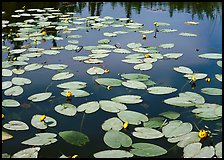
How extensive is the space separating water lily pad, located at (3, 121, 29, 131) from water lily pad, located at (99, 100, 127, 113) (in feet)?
1.49

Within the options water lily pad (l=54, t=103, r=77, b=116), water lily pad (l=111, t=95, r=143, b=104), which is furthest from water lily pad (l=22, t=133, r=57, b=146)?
water lily pad (l=111, t=95, r=143, b=104)

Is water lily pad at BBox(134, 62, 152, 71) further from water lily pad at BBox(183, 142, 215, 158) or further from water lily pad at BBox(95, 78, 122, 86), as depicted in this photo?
water lily pad at BBox(183, 142, 215, 158)

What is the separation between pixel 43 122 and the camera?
160 cm

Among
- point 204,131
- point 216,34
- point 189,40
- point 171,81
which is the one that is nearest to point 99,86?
point 171,81

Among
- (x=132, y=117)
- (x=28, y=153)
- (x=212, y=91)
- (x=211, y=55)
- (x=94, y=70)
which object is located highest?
(x=211, y=55)

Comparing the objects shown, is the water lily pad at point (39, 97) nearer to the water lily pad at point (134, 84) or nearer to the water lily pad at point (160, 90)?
the water lily pad at point (134, 84)

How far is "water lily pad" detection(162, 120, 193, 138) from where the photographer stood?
1470 mm

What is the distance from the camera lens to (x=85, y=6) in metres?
5.24

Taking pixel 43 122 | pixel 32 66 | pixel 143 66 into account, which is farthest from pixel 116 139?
pixel 32 66

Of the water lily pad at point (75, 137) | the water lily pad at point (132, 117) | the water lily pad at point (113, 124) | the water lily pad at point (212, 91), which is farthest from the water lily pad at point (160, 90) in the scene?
the water lily pad at point (75, 137)

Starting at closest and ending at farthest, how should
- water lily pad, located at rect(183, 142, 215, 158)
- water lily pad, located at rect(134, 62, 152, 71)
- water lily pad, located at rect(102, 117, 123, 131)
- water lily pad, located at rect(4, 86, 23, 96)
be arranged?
1. water lily pad, located at rect(183, 142, 215, 158)
2. water lily pad, located at rect(102, 117, 123, 131)
3. water lily pad, located at rect(4, 86, 23, 96)
4. water lily pad, located at rect(134, 62, 152, 71)

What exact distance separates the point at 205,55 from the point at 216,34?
80 centimetres

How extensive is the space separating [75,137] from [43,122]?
0.79ft

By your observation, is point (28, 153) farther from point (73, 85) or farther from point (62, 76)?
point (62, 76)
